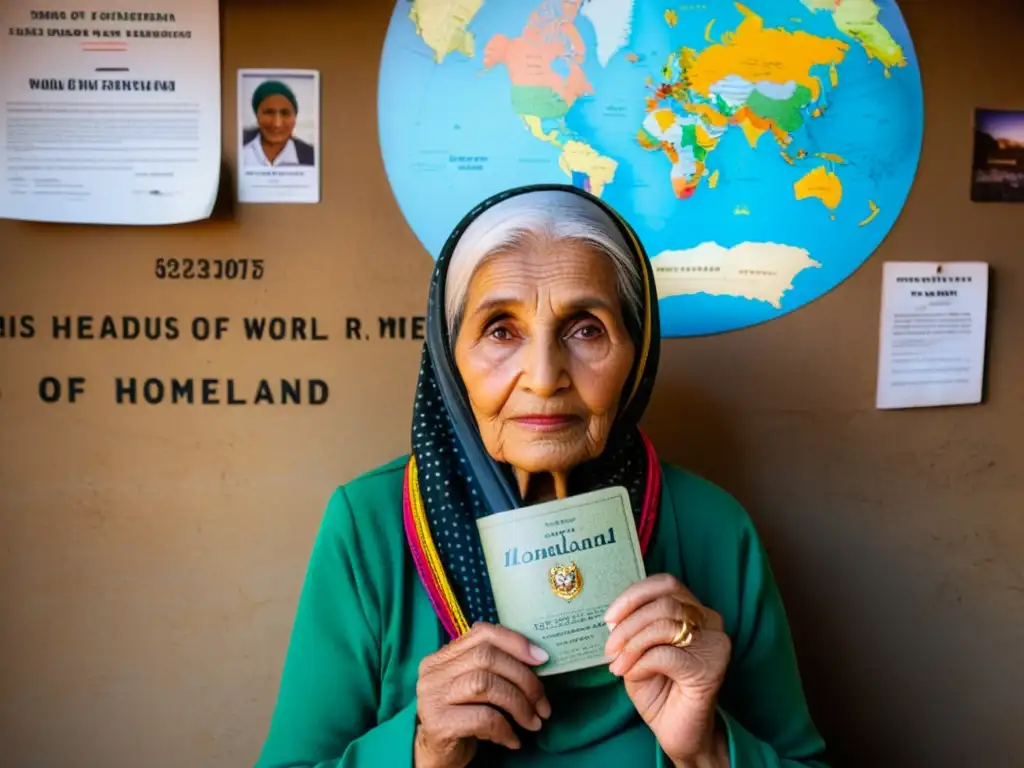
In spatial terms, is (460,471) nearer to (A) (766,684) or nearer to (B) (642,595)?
(B) (642,595)

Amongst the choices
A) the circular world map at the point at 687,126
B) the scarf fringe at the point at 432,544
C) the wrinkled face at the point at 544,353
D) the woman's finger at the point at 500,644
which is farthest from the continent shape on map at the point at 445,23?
the woman's finger at the point at 500,644

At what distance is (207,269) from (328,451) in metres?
0.38

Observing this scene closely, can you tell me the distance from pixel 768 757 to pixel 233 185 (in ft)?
3.83

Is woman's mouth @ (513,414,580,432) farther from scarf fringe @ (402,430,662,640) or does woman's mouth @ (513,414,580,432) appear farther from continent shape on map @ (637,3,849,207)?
continent shape on map @ (637,3,849,207)

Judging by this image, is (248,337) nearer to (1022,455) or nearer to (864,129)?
(864,129)

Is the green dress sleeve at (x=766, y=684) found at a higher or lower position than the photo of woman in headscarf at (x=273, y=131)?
lower

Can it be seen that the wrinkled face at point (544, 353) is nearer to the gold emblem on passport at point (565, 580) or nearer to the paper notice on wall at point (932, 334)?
the gold emblem on passport at point (565, 580)

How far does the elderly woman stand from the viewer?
2.64 ft

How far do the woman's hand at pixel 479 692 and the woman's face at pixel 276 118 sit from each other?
2.93 feet

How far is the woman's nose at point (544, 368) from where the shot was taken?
2.75 ft

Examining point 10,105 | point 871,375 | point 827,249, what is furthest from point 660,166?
point 10,105

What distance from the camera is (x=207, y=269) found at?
1271mm

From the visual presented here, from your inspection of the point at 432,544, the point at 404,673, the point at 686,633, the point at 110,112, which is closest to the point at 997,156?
the point at 686,633

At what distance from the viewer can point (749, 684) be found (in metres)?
1.00
